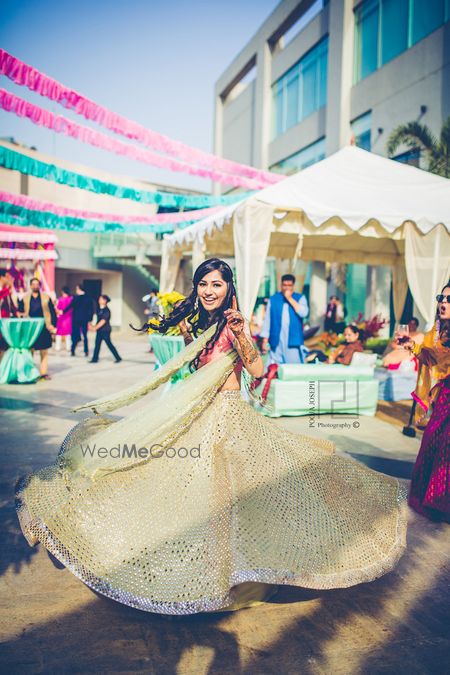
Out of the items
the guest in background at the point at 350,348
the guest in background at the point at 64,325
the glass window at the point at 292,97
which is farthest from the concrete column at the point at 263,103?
the guest in background at the point at 350,348

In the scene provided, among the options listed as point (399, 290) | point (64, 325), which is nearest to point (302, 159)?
point (399, 290)

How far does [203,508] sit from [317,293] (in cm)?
1779

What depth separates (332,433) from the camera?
613 cm

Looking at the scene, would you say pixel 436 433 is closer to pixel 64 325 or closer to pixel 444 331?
pixel 444 331

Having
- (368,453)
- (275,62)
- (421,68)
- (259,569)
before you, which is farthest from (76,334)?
(275,62)

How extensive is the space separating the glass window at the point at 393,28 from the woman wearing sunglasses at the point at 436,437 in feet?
44.8

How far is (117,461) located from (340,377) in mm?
5188

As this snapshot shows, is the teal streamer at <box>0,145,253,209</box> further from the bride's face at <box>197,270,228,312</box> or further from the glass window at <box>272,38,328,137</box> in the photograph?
the glass window at <box>272,38,328,137</box>

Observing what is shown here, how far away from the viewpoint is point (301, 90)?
2078cm

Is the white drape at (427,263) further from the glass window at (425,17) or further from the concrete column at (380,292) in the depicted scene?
the glass window at (425,17)

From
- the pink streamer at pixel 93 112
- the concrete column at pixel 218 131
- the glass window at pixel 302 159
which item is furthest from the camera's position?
the concrete column at pixel 218 131

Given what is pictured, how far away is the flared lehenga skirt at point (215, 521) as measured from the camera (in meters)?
2.11

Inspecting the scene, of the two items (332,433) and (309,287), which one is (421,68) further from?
(332,433)

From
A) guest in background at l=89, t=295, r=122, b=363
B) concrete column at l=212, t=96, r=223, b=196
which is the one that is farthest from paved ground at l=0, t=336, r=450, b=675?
concrete column at l=212, t=96, r=223, b=196
